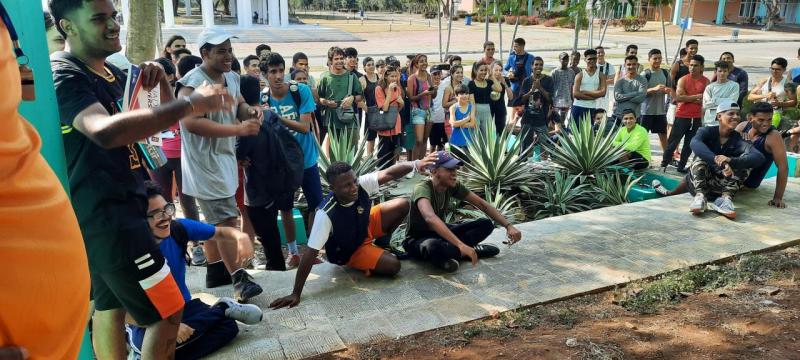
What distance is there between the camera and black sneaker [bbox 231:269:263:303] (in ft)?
12.6

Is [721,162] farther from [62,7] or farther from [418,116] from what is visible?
[62,7]

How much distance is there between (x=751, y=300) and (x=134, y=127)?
12.4 ft

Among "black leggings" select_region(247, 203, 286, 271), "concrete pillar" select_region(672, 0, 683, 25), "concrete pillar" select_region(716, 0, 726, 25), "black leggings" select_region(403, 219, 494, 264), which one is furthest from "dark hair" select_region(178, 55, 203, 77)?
"concrete pillar" select_region(716, 0, 726, 25)

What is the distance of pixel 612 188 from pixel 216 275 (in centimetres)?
463

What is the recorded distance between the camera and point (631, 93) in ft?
26.8

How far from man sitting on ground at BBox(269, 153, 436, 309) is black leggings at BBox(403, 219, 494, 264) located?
233 millimetres

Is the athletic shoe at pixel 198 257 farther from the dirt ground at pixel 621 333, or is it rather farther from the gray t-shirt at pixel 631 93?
the gray t-shirt at pixel 631 93

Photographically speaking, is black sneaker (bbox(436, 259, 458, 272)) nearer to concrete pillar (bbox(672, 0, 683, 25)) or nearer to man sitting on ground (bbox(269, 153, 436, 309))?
man sitting on ground (bbox(269, 153, 436, 309))

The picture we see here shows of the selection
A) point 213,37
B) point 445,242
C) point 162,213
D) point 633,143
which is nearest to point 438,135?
point 633,143

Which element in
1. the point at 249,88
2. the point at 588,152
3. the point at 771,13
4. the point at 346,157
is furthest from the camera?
the point at 771,13

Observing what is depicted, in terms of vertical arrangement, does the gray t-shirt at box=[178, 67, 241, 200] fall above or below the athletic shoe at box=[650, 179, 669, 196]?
above

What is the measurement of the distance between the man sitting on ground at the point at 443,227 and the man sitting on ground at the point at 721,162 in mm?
2426

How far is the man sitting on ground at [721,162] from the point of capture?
19.1ft

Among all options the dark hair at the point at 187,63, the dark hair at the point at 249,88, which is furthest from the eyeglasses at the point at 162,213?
the dark hair at the point at 187,63
